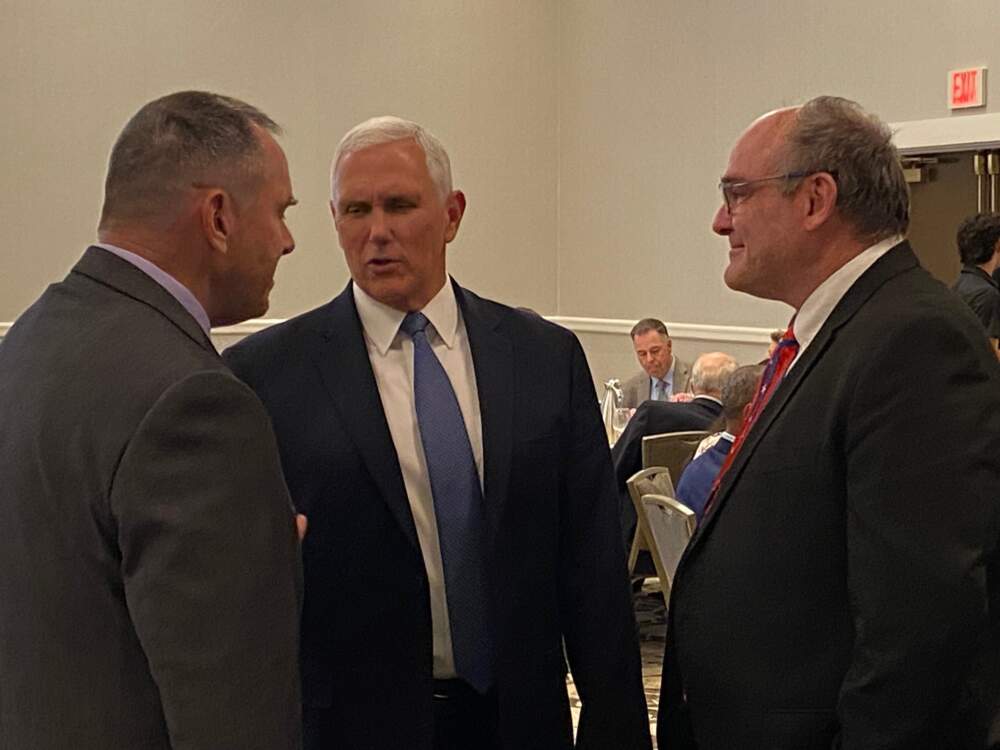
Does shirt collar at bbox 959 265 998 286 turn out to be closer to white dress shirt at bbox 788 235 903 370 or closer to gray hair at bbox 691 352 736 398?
gray hair at bbox 691 352 736 398

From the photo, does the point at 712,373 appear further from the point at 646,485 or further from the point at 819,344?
the point at 819,344

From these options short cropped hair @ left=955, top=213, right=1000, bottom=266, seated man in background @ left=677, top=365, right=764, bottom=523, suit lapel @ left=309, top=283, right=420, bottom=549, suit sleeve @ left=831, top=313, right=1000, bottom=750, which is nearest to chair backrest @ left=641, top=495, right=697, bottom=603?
seated man in background @ left=677, top=365, right=764, bottom=523

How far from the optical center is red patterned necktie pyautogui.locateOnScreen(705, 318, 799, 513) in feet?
7.08

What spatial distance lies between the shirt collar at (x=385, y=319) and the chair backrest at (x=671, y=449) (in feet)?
10.6

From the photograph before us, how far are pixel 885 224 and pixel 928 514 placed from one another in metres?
0.50

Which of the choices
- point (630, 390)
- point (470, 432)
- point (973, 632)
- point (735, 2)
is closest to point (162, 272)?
point (470, 432)

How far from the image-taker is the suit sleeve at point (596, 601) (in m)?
2.37

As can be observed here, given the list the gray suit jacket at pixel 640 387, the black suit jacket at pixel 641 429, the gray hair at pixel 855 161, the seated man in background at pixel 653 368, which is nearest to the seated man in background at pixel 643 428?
the black suit jacket at pixel 641 429

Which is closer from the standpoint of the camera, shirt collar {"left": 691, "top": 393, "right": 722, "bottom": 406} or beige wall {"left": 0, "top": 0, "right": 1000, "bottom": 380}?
shirt collar {"left": 691, "top": 393, "right": 722, "bottom": 406}

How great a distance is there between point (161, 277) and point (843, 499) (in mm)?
974

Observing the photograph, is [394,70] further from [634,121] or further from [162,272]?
[162,272]

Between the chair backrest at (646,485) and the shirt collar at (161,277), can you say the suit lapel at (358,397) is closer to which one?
the shirt collar at (161,277)

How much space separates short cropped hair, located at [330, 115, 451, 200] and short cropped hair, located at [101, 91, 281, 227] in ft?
2.30

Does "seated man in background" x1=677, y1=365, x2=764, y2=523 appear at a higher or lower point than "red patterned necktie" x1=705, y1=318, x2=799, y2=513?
lower
